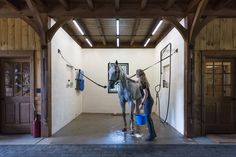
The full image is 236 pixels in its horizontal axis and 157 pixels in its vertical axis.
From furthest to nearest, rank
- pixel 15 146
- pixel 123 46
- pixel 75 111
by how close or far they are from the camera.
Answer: pixel 123 46, pixel 75 111, pixel 15 146

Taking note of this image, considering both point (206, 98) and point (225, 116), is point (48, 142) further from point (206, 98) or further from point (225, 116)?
point (225, 116)

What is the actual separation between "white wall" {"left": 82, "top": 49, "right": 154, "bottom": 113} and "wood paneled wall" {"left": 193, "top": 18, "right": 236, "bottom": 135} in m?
5.03

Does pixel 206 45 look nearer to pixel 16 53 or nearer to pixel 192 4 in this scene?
pixel 192 4

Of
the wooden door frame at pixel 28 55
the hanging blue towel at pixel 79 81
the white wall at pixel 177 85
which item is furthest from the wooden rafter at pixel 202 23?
the hanging blue towel at pixel 79 81

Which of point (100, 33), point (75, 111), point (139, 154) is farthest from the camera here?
point (75, 111)

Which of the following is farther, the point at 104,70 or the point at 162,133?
the point at 104,70

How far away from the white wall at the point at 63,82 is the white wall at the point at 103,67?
39.9 inches

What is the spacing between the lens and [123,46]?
11.0 metres

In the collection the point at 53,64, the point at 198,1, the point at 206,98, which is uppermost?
the point at 198,1

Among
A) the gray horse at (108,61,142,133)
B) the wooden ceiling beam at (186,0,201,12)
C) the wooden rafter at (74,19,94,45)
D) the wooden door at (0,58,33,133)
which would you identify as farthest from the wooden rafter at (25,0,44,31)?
the wooden ceiling beam at (186,0,201,12)

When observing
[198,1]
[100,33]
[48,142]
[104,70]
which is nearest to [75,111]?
[104,70]

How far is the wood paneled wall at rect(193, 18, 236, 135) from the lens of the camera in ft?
19.7

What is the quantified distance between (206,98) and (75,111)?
17.7 feet

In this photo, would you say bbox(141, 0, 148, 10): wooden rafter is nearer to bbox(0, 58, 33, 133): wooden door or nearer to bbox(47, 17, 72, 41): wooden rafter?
bbox(47, 17, 72, 41): wooden rafter
